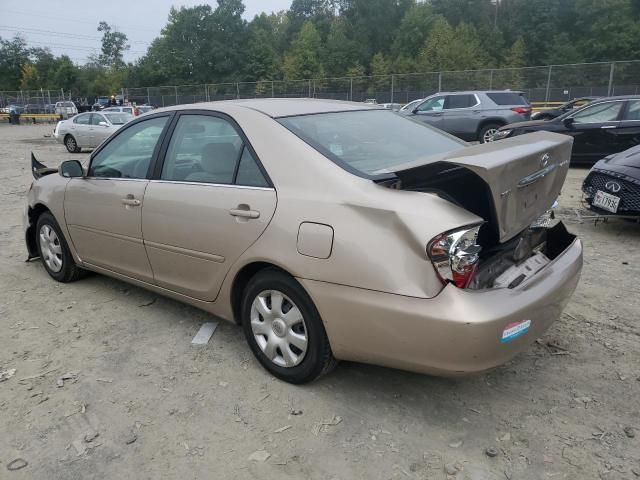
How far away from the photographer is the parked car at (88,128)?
17.8 metres

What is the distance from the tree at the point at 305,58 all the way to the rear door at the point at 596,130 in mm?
60772

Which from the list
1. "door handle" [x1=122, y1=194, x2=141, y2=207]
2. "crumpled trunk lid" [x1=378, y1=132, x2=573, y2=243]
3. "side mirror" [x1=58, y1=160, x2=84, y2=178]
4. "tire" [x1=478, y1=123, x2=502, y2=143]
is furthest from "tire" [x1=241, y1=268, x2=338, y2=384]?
"tire" [x1=478, y1=123, x2=502, y2=143]

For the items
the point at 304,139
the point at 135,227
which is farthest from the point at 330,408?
the point at 135,227

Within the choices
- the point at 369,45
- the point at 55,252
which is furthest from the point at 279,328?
the point at 369,45

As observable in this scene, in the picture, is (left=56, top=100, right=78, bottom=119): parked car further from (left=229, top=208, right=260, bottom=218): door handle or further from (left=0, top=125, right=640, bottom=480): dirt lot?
(left=229, top=208, right=260, bottom=218): door handle

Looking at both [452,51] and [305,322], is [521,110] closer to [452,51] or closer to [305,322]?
[305,322]

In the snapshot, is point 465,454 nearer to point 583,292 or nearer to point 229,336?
point 229,336

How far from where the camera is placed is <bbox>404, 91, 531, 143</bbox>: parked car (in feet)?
48.4

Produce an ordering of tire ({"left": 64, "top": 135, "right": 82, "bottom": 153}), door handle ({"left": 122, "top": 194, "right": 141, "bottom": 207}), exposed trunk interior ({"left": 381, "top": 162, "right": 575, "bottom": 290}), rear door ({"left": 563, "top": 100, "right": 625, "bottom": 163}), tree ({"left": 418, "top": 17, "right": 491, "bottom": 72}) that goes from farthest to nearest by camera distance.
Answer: tree ({"left": 418, "top": 17, "right": 491, "bottom": 72}) → tire ({"left": 64, "top": 135, "right": 82, "bottom": 153}) → rear door ({"left": 563, "top": 100, "right": 625, "bottom": 163}) → door handle ({"left": 122, "top": 194, "right": 141, "bottom": 207}) → exposed trunk interior ({"left": 381, "top": 162, "right": 575, "bottom": 290})

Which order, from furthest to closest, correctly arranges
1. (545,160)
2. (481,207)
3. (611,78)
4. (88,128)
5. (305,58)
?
(305,58) → (611,78) → (88,128) → (545,160) → (481,207)

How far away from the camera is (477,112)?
14938 millimetres

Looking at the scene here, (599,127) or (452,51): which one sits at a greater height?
(452,51)

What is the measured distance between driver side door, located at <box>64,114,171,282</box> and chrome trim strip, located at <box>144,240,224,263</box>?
18 centimetres

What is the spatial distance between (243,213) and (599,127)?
31.9ft
